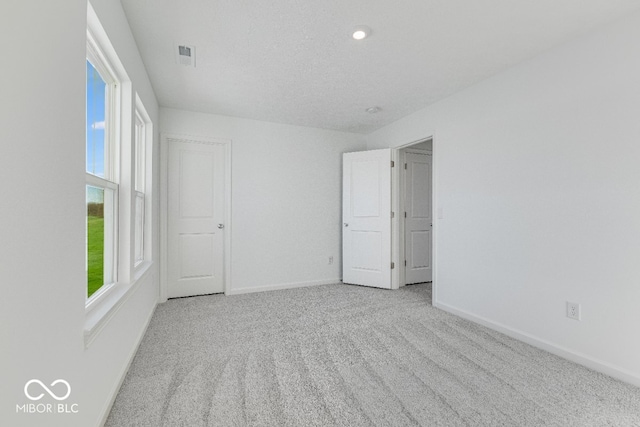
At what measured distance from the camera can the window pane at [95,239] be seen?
1677 millimetres

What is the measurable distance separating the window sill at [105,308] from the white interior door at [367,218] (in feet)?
9.63

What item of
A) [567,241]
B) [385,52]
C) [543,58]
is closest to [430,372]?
[567,241]

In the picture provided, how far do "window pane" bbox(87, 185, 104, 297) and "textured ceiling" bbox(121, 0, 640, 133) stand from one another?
1224 mm

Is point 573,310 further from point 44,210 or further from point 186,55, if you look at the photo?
point 186,55

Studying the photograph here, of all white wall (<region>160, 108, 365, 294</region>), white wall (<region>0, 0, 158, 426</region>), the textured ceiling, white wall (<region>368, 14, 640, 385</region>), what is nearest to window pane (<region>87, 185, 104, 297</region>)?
white wall (<region>0, 0, 158, 426</region>)

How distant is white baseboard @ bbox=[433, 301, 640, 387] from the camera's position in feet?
6.27

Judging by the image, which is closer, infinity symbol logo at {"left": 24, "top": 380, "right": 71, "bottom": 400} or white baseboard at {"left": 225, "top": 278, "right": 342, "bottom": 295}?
infinity symbol logo at {"left": 24, "top": 380, "right": 71, "bottom": 400}

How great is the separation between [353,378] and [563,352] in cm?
166

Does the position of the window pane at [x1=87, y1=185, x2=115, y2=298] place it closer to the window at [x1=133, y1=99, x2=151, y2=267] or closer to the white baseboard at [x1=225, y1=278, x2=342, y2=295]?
the window at [x1=133, y1=99, x2=151, y2=267]

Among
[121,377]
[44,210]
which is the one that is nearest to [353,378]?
[121,377]

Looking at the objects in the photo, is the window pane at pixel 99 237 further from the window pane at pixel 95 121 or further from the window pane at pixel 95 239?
the window pane at pixel 95 121

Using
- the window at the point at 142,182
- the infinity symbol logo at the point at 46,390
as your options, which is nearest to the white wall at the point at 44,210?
the infinity symbol logo at the point at 46,390

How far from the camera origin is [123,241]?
2.06 metres

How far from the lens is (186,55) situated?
2.40m
